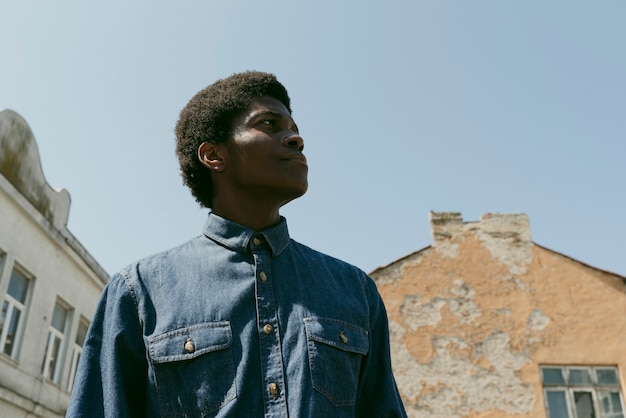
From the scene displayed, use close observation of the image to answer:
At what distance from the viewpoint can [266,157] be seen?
2.15 m

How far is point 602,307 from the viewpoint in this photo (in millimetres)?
12016

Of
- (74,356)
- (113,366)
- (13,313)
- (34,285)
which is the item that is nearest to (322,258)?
(113,366)

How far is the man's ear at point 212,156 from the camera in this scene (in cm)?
229

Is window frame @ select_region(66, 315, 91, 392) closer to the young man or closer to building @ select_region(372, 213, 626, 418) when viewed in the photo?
building @ select_region(372, 213, 626, 418)

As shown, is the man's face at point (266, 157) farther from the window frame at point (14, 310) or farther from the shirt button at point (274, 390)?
the window frame at point (14, 310)

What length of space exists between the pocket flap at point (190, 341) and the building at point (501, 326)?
392 inches

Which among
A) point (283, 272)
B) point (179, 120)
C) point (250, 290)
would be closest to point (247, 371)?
point (250, 290)

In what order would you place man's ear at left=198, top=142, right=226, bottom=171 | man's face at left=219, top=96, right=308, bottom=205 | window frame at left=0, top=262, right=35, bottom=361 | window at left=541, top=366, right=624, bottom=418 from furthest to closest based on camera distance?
Result: window frame at left=0, top=262, right=35, bottom=361, window at left=541, top=366, right=624, bottom=418, man's ear at left=198, top=142, right=226, bottom=171, man's face at left=219, top=96, right=308, bottom=205

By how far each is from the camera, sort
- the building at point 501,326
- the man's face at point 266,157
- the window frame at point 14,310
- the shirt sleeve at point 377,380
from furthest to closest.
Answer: the window frame at point 14,310, the building at point 501,326, the man's face at point 266,157, the shirt sleeve at point 377,380

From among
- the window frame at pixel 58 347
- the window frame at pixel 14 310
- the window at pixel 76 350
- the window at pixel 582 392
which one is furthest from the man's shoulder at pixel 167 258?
the window at pixel 76 350

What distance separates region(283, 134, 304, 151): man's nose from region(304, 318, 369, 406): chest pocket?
654mm

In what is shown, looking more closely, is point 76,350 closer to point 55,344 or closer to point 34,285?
point 55,344

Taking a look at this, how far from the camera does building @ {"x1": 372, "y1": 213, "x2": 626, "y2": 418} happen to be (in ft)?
36.3

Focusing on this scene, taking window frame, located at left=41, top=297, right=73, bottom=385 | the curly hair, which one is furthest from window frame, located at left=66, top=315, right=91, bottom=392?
the curly hair
